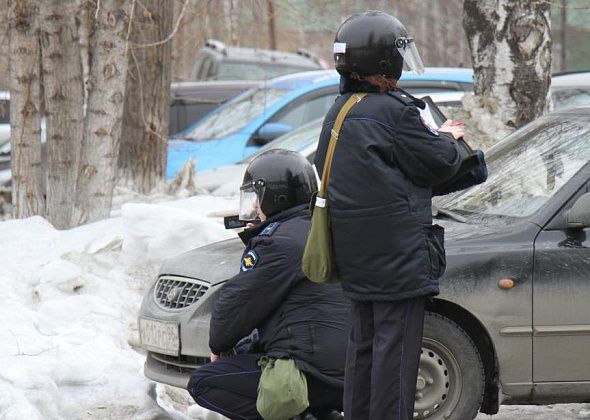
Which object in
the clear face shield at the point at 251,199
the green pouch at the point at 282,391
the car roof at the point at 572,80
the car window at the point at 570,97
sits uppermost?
the clear face shield at the point at 251,199

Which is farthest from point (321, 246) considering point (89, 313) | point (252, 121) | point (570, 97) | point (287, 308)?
point (252, 121)

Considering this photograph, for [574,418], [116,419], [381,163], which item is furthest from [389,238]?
[574,418]

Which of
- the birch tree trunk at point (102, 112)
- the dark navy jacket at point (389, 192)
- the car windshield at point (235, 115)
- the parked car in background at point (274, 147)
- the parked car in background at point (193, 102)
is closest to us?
the dark navy jacket at point (389, 192)

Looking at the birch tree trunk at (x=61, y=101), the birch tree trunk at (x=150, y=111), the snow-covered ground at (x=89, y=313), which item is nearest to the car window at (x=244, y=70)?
the birch tree trunk at (x=150, y=111)

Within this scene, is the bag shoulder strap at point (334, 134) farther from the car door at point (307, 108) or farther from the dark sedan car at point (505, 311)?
the car door at point (307, 108)

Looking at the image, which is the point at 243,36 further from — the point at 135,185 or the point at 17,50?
the point at 17,50

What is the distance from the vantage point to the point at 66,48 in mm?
9195

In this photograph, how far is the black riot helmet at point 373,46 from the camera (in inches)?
155

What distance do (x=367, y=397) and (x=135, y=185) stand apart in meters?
7.64

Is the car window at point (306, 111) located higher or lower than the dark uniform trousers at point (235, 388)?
higher

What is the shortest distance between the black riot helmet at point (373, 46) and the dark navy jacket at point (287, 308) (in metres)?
0.84

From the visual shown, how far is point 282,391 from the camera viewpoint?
4.41 metres

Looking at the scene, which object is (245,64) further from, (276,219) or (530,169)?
(276,219)

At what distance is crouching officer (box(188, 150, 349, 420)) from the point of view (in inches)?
176
